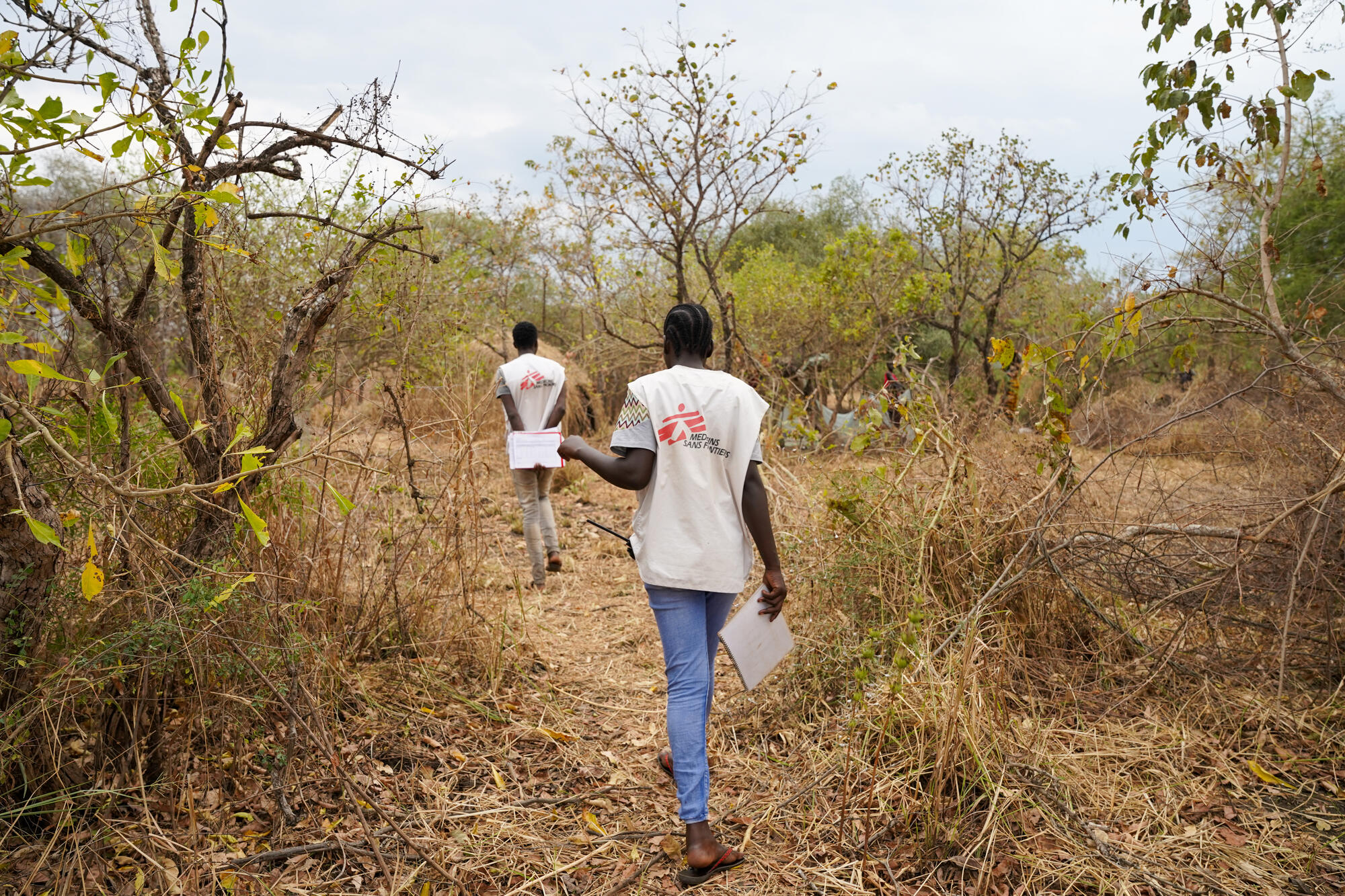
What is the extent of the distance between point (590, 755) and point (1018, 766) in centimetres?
164

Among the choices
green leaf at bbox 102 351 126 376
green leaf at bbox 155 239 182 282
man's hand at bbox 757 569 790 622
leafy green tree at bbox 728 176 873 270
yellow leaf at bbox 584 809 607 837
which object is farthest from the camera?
leafy green tree at bbox 728 176 873 270

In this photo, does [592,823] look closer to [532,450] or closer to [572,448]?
[572,448]

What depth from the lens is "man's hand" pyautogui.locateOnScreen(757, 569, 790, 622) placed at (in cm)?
298

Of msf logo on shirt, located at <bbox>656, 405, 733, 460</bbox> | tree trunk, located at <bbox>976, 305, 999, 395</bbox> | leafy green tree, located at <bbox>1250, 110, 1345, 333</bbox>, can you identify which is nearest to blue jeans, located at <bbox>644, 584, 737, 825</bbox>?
msf logo on shirt, located at <bbox>656, 405, 733, 460</bbox>

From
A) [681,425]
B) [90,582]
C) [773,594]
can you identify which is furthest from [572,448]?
[90,582]

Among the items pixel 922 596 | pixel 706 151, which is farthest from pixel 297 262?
pixel 922 596

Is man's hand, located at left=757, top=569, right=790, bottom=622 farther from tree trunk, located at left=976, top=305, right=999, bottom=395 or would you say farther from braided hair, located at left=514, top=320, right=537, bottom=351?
tree trunk, located at left=976, top=305, right=999, bottom=395

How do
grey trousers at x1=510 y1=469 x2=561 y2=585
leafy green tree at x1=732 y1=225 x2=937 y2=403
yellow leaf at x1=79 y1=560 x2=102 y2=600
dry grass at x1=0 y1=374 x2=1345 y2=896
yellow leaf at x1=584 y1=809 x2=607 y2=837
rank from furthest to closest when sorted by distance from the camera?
1. leafy green tree at x1=732 y1=225 x2=937 y2=403
2. grey trousers at x1=510 y1=469 x2=561 y2=585
3. yellow leaf at x1=584 y1=809 x2=607 y2=837
4. dry grass at x1=0 y1=374 x2=1345 y2=896
5. yellow leaf at x1=79 y1=560 x2=102 y2=600

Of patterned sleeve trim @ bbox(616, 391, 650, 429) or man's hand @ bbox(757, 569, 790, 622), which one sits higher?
patterned sleeve trim @ bbox(616, 391, 650, 429)

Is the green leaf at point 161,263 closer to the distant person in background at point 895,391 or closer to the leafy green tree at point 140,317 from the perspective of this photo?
the leafy green tree at point 140,317

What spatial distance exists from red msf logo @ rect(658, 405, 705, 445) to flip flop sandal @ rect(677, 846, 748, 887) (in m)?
1.30

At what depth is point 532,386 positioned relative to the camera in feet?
19.2

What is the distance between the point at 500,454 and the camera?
9703 mm

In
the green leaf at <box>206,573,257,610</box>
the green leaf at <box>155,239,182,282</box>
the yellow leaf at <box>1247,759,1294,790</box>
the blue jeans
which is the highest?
the green leaf at <box>155,239,182,282</box>
